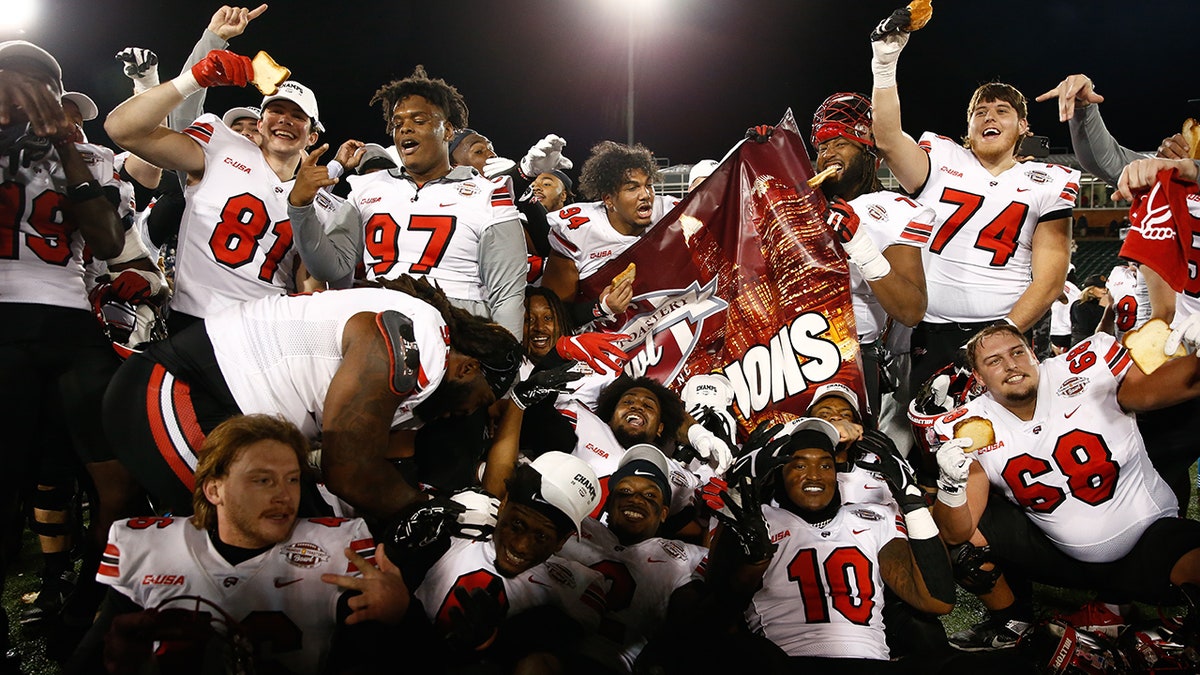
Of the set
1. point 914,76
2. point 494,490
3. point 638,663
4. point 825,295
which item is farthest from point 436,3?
point 638,663

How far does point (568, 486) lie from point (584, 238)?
89.5 inches

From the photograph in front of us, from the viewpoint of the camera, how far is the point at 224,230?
10.5 ft

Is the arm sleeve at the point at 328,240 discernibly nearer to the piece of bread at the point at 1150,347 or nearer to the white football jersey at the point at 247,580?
the white football jersey at the point at 247,580

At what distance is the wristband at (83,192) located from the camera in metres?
2.78

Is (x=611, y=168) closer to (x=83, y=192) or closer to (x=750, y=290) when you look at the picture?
(x=750, y=290)

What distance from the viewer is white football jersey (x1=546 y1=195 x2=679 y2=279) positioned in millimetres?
4609

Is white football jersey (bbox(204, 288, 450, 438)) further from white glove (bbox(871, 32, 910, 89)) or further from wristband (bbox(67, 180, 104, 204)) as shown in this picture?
white glove (bbox(871, 32, 910, 89))

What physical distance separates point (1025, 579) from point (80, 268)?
371cm

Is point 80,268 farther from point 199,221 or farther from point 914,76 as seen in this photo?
point 914,76

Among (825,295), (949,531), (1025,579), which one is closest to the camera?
(949,531)

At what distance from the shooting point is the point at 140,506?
2.76 m

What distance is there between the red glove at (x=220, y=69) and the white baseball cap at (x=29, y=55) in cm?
44

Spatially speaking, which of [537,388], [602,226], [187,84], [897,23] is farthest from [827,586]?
[187,84]

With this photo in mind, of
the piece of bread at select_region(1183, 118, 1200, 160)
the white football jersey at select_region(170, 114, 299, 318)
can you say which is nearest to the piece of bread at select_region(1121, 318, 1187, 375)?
the piece of bread at select_region(1183, 118, 1200, 160)
